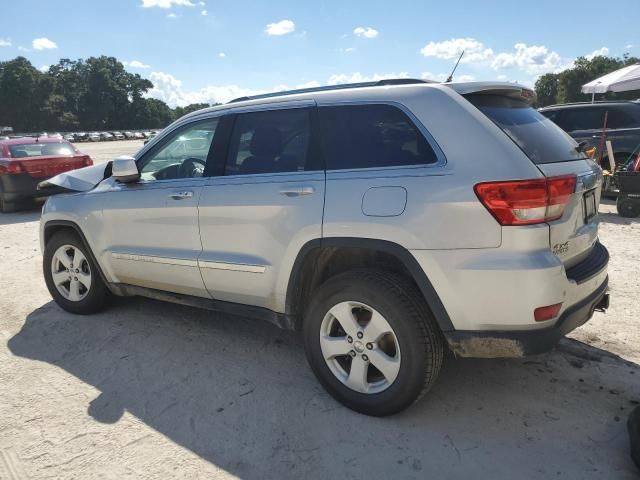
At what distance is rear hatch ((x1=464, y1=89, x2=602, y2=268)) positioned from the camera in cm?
254

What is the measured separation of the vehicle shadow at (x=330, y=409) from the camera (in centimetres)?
253

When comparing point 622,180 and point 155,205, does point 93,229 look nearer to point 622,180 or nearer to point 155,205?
point 155,205

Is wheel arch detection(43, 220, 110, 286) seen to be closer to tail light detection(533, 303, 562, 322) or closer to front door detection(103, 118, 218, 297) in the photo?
front door detection(103, 118, 218, 297)

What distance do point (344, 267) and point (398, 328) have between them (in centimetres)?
67

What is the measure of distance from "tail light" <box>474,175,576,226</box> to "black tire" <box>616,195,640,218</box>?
21.2 feet

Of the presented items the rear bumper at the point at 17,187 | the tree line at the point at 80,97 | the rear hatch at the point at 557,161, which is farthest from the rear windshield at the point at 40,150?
the tree line at the point at 80,97

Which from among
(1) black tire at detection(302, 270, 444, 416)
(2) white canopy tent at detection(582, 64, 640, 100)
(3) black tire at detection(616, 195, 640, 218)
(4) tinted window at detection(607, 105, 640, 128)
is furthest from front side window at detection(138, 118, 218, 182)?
(2) white canopy tent at detection(582, 64, 640, 100)

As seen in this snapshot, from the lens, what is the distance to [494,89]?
2.82m

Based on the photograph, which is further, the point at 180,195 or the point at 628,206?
the point at 628,206

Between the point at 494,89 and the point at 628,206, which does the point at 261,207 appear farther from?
the point at 628,206

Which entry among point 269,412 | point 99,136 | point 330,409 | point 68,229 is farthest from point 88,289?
point 99,136

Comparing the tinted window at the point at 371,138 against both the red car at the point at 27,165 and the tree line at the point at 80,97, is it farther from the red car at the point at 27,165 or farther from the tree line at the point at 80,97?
the tree line at the point at 80,97

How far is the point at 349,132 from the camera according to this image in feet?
9.71

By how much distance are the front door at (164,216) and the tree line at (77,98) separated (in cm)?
11696
